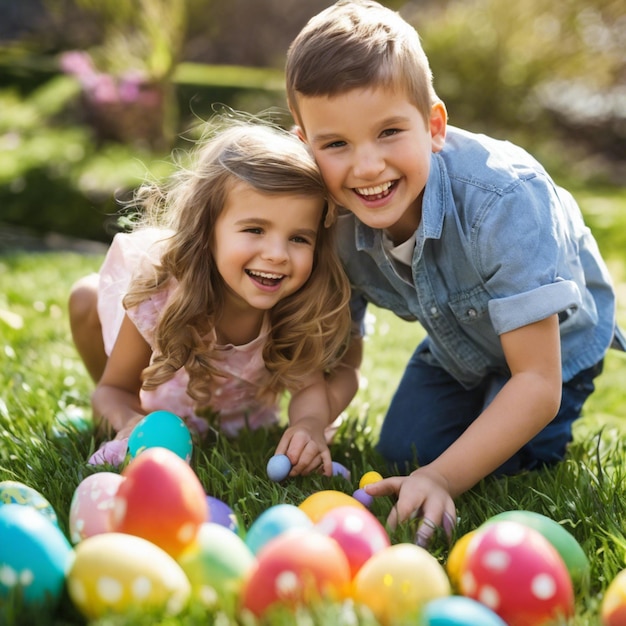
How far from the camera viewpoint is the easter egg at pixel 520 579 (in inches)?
49.9

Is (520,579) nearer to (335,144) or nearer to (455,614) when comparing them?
(455,614)

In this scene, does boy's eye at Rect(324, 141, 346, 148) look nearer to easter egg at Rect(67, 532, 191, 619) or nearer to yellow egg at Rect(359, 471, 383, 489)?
yellow egg at Rect(359, 471, 383, 489)

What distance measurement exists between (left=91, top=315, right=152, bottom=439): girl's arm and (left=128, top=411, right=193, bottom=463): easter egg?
10.2 inches

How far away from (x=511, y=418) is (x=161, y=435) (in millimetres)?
770

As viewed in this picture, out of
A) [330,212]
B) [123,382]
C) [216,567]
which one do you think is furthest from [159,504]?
Result: [123,382]

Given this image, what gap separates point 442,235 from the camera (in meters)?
2.02

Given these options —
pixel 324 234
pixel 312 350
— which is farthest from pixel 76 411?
pixel 324 234

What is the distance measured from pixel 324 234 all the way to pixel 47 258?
3043mm

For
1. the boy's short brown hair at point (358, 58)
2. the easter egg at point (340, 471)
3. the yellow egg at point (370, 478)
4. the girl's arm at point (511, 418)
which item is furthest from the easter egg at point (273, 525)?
the boy's short brown hair at point (358, 58)

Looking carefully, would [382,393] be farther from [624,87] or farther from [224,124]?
[624,87]

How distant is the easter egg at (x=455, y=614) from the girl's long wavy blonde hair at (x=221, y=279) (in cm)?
103

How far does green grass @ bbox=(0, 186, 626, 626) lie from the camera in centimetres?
155

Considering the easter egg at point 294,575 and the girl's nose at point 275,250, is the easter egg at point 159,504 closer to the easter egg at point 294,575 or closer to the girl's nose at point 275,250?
the easter egg at point 294,575

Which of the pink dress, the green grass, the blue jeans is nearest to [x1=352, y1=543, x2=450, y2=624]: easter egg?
the green grass
